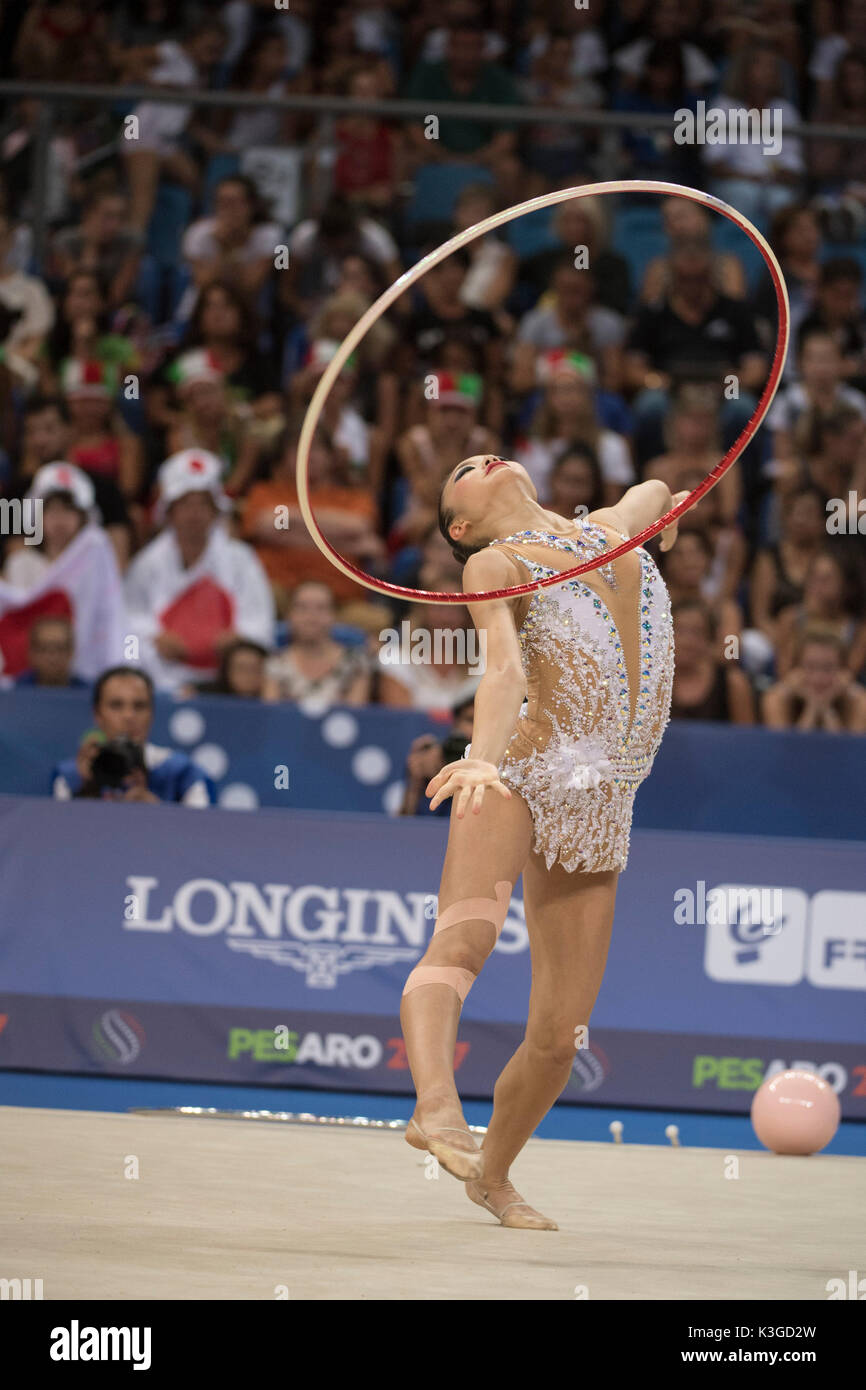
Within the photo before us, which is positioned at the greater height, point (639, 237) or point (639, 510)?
point (639, 237)

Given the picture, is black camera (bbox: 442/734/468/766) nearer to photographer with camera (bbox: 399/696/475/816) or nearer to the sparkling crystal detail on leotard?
photographer with camera (bbox: 399/696/475/816)

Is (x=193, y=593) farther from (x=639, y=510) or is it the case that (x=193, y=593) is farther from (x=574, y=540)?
(x=574, y=540)

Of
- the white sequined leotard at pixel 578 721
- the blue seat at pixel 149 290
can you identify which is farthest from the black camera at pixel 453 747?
the blue seat at pixel 149 290

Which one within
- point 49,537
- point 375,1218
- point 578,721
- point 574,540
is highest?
point 49,537

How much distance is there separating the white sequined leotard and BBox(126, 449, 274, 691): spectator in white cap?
4908mm

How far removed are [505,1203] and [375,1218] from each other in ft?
1.13

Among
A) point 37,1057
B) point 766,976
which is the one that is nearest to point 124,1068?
point 37,1057

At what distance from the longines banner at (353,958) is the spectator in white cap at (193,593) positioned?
2074 millimetres

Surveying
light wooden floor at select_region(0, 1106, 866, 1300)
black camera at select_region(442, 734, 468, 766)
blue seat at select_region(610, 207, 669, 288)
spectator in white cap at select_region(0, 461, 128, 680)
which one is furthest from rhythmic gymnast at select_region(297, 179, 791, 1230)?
blue seat at select_region(610, 207, 669, 288)

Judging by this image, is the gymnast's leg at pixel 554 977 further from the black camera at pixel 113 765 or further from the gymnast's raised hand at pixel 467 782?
the black camera at pixel 113 765

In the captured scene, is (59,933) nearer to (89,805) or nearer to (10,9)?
(89,805)

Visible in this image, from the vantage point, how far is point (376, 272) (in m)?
10.6

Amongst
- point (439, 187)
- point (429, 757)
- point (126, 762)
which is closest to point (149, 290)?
point (439, 187)

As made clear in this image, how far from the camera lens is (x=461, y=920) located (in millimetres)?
4355
